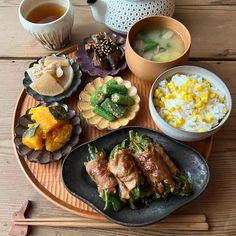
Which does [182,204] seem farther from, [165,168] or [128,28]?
[128,28]

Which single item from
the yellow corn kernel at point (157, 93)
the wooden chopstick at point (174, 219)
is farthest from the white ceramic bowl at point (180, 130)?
the wooden chopstick at point (174, 219)

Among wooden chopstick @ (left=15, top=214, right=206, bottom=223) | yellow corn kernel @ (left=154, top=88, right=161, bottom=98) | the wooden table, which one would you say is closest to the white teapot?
the wooden table

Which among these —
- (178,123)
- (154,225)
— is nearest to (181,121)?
(178,123)

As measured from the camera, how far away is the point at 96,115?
127 centimetres

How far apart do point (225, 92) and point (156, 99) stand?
0.24m

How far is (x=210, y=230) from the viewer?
1098 millimetres

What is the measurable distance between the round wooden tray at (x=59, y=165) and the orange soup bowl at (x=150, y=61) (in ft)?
0.34

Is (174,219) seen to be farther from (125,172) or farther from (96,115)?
(96,115)

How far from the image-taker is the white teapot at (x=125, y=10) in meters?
1.36

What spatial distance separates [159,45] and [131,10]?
0.18 metres

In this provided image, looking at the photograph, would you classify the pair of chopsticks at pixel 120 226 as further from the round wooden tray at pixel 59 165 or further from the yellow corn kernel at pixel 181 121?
the yellow corn kernel at pixel 181 121

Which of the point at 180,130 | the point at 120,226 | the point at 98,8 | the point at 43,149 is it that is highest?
the point at 98,8

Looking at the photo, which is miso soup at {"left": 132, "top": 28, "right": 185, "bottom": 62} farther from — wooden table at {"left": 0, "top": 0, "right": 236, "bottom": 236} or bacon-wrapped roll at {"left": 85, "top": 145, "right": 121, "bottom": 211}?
bacon-wrapped roll at {"left": 85, "top": 145, "right": 121, "bottom": 211}

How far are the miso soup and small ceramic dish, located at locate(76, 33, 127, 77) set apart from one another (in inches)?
3.8
